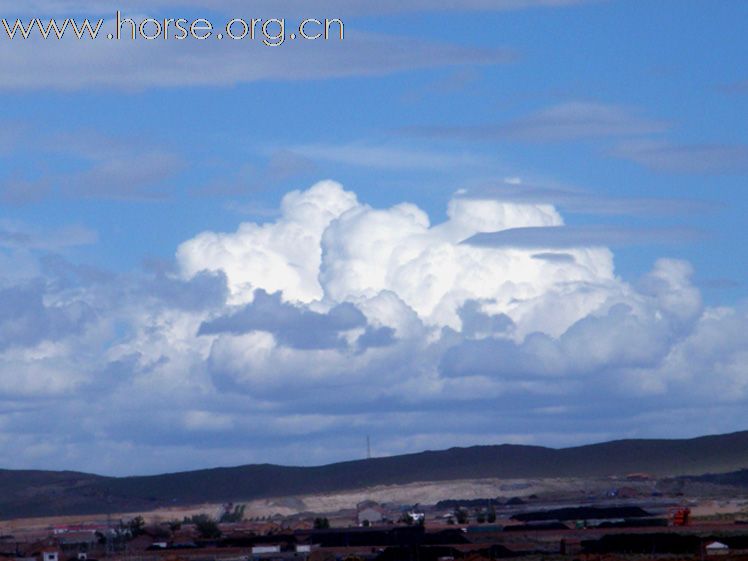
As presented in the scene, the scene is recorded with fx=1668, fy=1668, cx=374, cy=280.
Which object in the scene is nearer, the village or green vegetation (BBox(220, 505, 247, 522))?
the village

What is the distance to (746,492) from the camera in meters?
156

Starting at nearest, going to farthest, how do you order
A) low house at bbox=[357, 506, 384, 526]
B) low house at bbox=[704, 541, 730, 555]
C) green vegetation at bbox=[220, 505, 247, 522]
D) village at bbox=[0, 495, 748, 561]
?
1. low house at bbox=[704, 541, 730, 555]
2. village at bbox=[0, 495, 748, 561]
3. low house at bbox=[357, 506, 384, 526]
4. green vegetation at bbox=[220, 505, 247, 522]

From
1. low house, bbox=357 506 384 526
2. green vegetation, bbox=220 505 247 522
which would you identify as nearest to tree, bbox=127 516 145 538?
low house, bbox=357 506 384 526

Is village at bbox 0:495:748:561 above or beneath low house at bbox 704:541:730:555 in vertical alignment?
above

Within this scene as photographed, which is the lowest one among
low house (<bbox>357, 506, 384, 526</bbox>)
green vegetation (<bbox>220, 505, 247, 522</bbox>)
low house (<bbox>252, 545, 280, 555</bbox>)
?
low house (<bbox>252, 545, 280, 555</bbox>)

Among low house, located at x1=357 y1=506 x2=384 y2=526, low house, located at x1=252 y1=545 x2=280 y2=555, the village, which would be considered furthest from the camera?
low house, located at x1=357 y1=506 x2=384 y2=526

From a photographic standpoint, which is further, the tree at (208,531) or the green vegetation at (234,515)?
the green vegetation at (234,515)

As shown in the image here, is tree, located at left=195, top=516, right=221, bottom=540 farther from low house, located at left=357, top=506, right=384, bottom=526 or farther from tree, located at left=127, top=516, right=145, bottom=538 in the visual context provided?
low house, located at left=357, top=506, right=384, bottom=526

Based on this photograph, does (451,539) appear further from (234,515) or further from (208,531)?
(234,515)

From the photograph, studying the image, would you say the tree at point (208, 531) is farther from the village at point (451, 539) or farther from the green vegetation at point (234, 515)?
the green vegetation at point (234, 515)

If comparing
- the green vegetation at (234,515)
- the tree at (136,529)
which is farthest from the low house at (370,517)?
the green vegetation at (234,515)

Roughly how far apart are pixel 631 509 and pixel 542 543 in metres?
32.0

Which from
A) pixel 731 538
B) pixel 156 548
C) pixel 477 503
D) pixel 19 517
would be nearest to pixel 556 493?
pixel 477 503

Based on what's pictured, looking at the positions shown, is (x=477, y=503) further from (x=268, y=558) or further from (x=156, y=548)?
(x=268, y=558)
